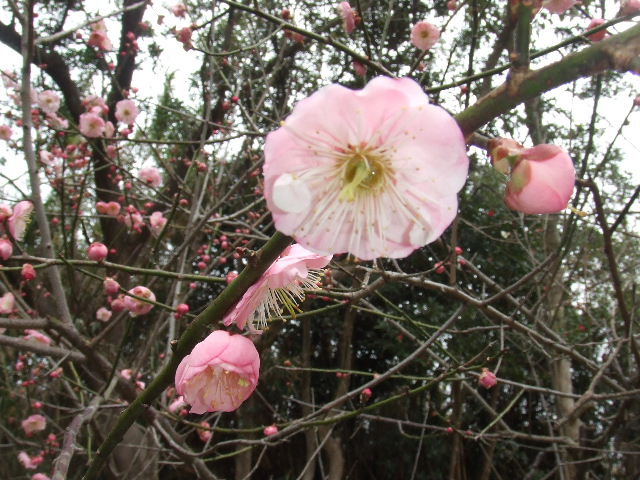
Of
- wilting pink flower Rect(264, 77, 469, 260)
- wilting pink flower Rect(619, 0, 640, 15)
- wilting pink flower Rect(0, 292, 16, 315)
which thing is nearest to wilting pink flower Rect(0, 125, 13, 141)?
wilting pink flower Rect(0, 292, 16, 315)

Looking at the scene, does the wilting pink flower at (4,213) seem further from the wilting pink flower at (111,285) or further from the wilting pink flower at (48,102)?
the wilting pink flower at (48,102)

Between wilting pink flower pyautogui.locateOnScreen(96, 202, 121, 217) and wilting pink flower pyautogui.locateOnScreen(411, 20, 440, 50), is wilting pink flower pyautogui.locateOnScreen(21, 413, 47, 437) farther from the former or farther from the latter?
wilting pink flower pyautogui.locateOnScreen(411, 20, 440, 50)

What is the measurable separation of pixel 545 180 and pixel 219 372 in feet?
1.70

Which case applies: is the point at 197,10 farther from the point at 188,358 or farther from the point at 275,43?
the point at 188,358

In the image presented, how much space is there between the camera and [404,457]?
5074 millimetres

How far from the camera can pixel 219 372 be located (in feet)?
2.43

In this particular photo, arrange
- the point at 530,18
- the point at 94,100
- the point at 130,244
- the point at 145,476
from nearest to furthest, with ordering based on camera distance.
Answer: the point at 530,18
the point at 145,476
the point at 94,100
the point at 130,244

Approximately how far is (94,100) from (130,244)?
1.18 metres

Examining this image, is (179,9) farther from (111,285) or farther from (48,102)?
(111,285)

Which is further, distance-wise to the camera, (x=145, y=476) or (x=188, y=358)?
(x=145, y=476)

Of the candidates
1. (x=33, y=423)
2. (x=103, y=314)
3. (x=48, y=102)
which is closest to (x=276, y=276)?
(x=103, y=314)

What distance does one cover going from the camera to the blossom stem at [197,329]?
504mm

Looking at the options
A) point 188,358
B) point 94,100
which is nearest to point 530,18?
point 188,358

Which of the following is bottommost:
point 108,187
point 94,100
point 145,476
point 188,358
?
point 145,476
